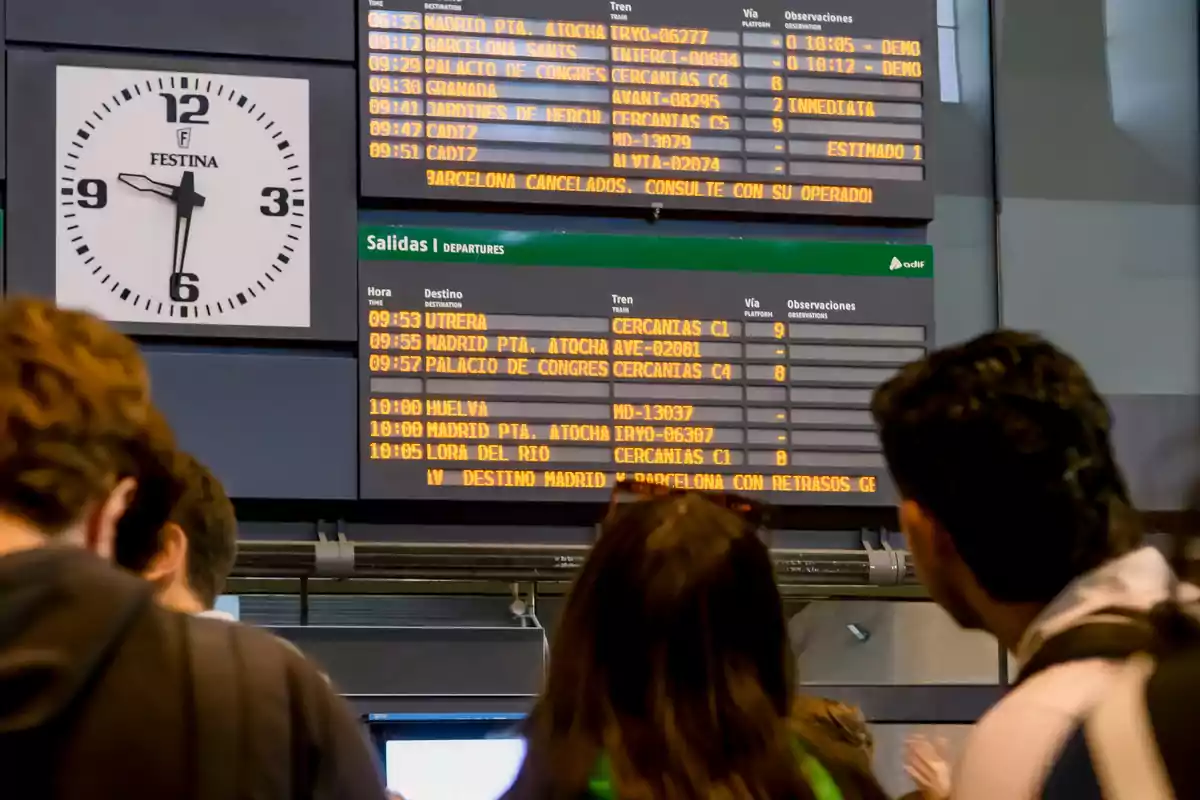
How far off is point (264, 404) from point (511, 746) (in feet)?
3.46

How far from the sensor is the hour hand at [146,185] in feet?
13.1

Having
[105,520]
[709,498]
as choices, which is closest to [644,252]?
[709,498]

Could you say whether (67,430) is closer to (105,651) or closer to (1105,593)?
(105,651)

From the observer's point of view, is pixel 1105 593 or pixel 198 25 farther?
pixel 198 25

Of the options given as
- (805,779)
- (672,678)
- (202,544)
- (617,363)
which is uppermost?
(617,363)

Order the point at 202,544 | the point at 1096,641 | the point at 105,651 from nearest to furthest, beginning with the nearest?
the point at 105,651
the point at 1096,641
the point at 202,544

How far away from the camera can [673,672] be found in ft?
5.79

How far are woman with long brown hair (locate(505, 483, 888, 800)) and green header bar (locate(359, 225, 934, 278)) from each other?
94.2 inches

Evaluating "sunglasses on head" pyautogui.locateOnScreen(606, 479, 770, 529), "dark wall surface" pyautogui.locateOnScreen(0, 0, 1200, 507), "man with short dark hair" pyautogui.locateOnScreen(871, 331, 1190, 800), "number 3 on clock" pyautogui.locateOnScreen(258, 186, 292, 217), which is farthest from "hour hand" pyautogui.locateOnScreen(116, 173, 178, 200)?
"man with short dark hair" pyautogui.locateOnScreen(871, 331, 1190, 800)

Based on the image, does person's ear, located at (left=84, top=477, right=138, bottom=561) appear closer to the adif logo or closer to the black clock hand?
the black clock hand

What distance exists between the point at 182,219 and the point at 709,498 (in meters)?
2.50

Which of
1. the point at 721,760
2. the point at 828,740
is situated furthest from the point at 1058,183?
the point at 721,760

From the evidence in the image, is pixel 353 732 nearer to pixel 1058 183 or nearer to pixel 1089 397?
pixel 1089 397

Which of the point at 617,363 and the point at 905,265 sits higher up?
the point at 905,265
